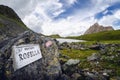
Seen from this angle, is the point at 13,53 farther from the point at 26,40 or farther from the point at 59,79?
the point at 59,79

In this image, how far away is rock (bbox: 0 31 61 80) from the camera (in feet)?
63.1

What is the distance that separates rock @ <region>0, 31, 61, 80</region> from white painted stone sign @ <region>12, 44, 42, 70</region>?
45 cm

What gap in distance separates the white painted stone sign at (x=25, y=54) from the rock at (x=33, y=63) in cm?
45

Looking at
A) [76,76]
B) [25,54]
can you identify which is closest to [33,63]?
[25,54]

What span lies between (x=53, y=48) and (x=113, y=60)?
10.4 m

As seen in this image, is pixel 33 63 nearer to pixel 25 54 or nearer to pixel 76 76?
pixel 25 54

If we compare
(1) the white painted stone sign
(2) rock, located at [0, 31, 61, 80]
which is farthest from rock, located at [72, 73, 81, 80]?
(1) the white painted stone sign

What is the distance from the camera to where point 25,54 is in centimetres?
1964

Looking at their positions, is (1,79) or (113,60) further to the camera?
(113,60)

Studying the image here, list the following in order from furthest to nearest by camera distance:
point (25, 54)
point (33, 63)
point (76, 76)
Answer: point (76, 76) → point (33, 63) → point (25, 54)

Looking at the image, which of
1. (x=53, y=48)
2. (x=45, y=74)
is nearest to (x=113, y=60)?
(x=53, y=48)

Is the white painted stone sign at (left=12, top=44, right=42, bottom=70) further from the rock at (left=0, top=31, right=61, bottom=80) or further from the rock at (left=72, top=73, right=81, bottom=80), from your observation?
the rock at (left=72, top=73, right=81, bottom=80)

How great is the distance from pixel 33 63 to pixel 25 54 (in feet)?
5.06

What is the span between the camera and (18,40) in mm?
20984
